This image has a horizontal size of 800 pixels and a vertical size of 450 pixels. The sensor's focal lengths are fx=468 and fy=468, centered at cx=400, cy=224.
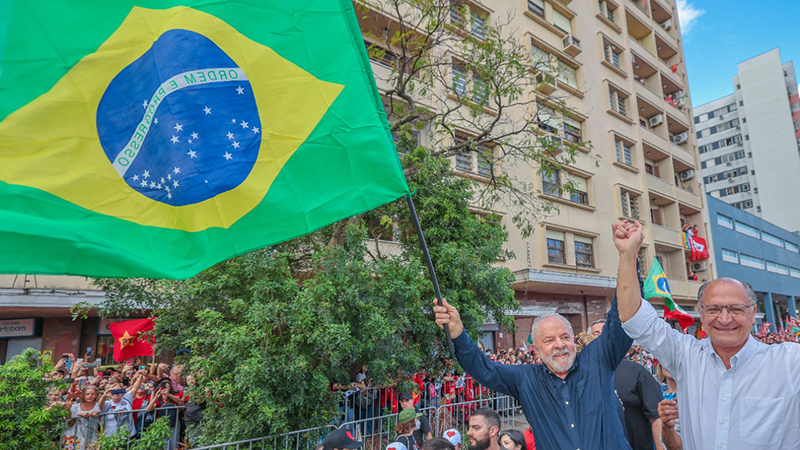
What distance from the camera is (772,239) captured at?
138ft

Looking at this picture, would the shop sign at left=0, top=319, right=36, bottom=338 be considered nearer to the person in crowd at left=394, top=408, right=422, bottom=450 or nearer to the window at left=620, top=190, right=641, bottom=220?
the person in crowd at left=394, top=408, right=422, bottom=450

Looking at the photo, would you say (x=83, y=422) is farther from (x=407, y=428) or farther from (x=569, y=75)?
(x=569, y=75)

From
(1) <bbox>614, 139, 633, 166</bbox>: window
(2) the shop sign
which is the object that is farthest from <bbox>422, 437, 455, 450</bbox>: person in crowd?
(1) <bbox>614, 139, 633, 166</bbox>: window

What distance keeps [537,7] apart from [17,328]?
75.7 ft

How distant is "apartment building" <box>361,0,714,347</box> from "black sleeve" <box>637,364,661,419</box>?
11.2 metres

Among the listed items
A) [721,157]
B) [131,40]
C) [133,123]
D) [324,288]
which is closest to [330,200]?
[133,123]

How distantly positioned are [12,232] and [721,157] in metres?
79.1

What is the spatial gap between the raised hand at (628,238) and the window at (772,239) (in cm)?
4783

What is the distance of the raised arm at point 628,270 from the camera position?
7.73ft

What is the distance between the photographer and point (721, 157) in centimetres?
6531

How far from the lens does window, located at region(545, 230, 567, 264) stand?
1958 cm

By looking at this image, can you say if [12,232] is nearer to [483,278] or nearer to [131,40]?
[131,40]

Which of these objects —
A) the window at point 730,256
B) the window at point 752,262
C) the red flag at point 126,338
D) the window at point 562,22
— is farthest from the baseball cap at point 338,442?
the window at point 752,262

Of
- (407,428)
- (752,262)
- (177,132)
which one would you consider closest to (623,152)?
(752,262)
